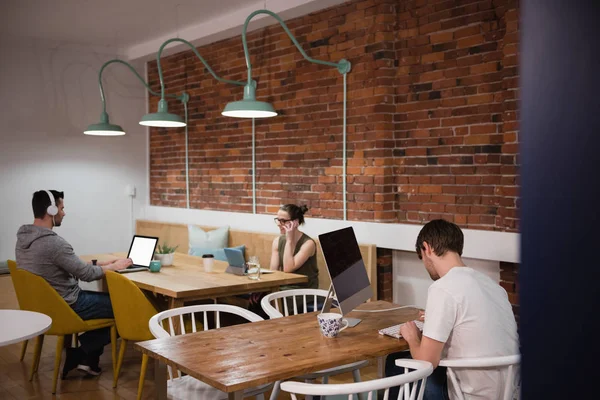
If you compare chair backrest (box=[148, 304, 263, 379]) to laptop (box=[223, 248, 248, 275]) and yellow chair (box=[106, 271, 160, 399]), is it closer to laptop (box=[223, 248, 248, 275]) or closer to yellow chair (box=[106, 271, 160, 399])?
yellow chair (box=[106, 271, 160, 399])

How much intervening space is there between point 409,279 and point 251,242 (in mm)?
1708

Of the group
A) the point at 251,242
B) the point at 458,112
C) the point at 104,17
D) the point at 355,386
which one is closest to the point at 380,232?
the point at 458,112

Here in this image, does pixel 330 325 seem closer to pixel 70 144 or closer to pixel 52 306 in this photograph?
pixel 52 306

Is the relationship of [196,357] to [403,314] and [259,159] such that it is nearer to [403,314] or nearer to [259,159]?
[403,314]

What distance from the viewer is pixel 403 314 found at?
10.7ft

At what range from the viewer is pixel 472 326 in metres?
2.39

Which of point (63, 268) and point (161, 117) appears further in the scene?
point (161, 117)

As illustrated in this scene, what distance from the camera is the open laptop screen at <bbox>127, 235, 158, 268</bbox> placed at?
4.90 meters

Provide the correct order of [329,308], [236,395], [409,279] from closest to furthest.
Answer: [236,395] → [329,308] → [409,279]

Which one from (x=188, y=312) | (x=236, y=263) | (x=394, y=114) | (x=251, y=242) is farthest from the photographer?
(x=251, y=242)

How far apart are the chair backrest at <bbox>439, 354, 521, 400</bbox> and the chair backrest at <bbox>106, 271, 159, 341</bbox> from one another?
6.97 feet

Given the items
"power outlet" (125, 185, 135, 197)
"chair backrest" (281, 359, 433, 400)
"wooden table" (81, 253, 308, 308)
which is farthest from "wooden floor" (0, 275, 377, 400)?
"power outlet" (125, 185, 135, 197)

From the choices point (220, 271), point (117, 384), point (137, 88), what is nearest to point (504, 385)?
point (220, 271)

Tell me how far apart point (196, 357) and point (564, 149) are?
6.39 feet
